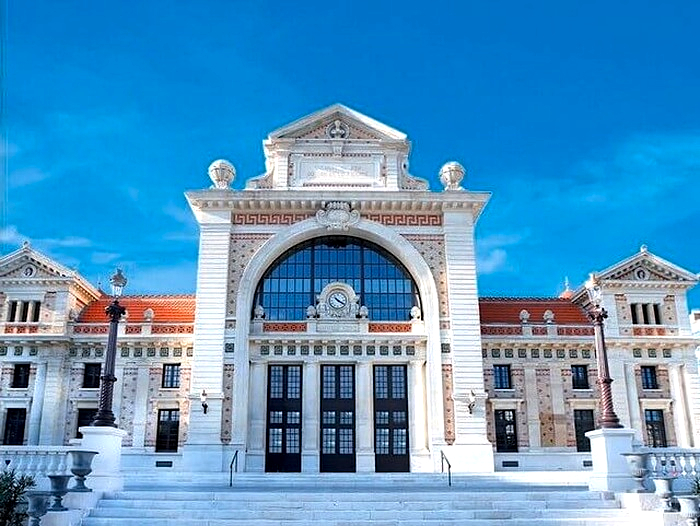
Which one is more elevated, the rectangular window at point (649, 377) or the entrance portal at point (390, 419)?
the rectangular window at point (649, 377)

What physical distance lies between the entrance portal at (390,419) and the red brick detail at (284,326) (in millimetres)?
4012

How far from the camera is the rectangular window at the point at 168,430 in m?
34.0

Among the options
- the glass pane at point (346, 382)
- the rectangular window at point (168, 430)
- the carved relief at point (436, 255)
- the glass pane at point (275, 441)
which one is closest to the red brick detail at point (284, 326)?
the glass pane at point (346, 382)

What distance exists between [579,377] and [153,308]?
75.0 feet

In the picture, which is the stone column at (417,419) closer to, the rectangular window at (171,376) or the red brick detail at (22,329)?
the rectangular window at (171,376)

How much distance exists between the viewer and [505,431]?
114 feet

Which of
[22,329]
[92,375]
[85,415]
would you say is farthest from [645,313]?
[22,329]

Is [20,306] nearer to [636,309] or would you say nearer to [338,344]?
[338,344]

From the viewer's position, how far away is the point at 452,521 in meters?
17.2

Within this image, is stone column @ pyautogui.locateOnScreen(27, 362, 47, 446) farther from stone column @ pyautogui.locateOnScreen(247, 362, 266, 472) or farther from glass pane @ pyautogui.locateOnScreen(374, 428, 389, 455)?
glass pane @ pyautogui.locateOnScreen(374, 428, 389, 455)

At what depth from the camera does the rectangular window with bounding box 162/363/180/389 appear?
3491 centimetres

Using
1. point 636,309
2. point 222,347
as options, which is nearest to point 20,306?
point 222,347

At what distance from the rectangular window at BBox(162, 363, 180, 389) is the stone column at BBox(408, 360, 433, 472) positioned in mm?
11544

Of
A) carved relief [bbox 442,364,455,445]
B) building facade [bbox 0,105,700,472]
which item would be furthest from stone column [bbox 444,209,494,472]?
carved relief [bbox 442,364,455,445]
